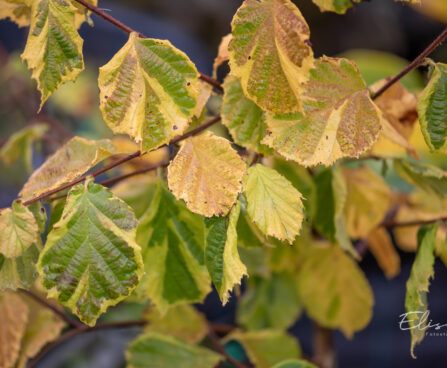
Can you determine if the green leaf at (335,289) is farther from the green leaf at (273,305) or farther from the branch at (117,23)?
the branch at (117,23)

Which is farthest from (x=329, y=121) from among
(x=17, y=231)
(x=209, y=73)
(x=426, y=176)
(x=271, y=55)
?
(x=209, y=73)

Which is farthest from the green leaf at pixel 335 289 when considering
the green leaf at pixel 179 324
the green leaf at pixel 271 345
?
the green leaf at pixel 179 324

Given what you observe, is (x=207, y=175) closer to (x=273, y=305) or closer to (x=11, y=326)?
(x=11, y=326)

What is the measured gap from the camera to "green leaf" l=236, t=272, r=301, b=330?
35.6 inches

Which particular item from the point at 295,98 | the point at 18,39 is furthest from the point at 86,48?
the point at 295,98

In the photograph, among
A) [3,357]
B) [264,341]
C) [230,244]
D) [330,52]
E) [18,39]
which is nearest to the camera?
[230,244]

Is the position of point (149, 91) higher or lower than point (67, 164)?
higher

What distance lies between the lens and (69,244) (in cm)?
40

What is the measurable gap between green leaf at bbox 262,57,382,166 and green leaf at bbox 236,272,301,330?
53cm

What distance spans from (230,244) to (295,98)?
0.14 meters

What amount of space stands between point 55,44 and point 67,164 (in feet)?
0.43

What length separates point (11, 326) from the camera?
62 cm

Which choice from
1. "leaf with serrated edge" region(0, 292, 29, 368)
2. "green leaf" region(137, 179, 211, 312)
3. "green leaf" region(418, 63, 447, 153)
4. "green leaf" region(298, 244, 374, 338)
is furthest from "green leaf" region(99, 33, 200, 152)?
"green leaf" region(298, 244, 374, 338)

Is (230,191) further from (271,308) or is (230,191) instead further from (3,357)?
(271,308)
